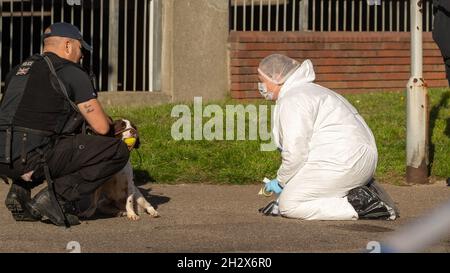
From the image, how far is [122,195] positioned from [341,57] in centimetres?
690

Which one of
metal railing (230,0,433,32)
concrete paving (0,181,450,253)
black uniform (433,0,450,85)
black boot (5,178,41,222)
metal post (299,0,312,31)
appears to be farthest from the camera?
metal post (299,0,312,31)

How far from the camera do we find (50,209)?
7.91m

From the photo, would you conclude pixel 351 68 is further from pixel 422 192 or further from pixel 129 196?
pixel 129 196

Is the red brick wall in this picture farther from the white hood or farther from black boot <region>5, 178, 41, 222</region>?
black boot <region>5, 178, 41, 222</region>

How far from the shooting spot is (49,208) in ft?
26.0

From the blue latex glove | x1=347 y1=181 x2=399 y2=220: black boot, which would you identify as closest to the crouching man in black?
the blue latex glove

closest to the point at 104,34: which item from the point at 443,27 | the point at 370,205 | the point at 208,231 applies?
the point at 443,27

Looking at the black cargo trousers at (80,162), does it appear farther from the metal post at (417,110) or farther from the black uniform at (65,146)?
the metal post at (417,110)

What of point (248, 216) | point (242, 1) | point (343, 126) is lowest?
point (248, 216)

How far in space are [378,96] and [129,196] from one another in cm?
641

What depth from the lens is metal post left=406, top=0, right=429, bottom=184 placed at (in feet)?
33.2

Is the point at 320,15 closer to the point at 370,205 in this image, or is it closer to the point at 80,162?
the point at 370,205

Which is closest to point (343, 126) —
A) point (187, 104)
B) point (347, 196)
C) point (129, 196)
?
point (347, 196)

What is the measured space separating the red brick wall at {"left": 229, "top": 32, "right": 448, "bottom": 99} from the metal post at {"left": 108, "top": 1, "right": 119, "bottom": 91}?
1491 millimetres
